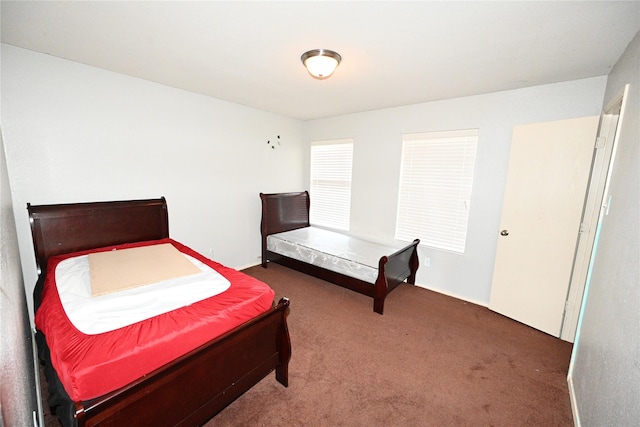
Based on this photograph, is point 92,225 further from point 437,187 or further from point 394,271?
point 437,187

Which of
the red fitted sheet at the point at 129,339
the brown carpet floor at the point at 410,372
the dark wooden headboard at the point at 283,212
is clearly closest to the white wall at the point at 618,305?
the brown carpet floor at the point at 410,372

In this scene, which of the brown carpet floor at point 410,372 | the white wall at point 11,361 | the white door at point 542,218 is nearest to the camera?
the white wall at point 11,361

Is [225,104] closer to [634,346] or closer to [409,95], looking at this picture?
[409,95]

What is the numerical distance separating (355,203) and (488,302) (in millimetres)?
2154

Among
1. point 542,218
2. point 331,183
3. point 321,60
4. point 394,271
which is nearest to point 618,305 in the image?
point 542,218

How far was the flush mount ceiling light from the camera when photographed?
6.40 ft

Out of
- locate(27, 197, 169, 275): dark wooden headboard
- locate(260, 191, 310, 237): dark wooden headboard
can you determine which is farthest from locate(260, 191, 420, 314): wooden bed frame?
locate(27, 197, 169, 275): dark wooden headboard

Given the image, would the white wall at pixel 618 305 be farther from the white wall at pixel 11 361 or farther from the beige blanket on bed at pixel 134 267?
the beige blanket on bed at pixel 134 267

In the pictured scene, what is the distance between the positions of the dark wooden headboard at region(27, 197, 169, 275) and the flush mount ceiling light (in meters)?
2.21

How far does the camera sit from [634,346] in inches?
42.1

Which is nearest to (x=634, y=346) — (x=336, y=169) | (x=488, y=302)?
(x=488, y=302)

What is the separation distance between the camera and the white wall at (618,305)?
112 cm

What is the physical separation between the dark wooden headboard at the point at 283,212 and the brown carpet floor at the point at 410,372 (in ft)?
4.50

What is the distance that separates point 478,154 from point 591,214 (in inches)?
44.6
